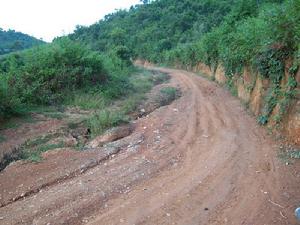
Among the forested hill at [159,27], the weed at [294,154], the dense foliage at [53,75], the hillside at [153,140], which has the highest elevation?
the forested hill at [159,27]

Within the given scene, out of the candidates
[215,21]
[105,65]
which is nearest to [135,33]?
[215,21]

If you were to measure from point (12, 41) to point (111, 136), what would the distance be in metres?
50.5

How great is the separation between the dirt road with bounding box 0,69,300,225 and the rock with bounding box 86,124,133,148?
338 millimetres

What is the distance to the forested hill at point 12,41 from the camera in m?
44.9

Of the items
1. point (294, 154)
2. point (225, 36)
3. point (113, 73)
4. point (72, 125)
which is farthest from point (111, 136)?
point (225, 36)

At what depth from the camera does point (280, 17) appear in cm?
987

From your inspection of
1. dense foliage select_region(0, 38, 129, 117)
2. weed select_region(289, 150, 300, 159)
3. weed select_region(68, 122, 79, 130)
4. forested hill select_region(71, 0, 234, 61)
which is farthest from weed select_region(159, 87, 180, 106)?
forested hill select_region(71, 0, 234, 61)

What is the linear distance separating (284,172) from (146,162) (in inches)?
116

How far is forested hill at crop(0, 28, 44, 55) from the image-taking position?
44884mm

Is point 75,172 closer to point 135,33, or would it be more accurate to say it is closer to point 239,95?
point 239,95

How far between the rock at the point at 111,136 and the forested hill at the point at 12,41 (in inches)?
1460

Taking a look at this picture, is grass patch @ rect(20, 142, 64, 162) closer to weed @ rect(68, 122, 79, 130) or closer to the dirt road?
the dirt road

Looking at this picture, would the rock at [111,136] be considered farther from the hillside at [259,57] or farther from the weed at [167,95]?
the weed at [167,95]

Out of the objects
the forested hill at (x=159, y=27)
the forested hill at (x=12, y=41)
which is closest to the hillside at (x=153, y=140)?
the forested hill at (x=159, y=27)
